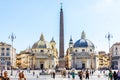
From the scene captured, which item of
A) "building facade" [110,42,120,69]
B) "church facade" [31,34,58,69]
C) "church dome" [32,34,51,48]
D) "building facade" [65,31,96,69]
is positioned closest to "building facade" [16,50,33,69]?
"church dome" [32,34,51,48]

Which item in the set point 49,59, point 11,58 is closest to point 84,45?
point 49,59

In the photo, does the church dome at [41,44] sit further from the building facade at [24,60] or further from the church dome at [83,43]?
the church dome at [83,43]

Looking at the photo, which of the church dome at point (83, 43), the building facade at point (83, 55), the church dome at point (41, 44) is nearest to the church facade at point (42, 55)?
the church dome at point (41, 44)

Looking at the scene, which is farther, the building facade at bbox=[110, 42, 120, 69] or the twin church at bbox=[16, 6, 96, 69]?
the building facade at bbox=[110, 42, 120, 69]

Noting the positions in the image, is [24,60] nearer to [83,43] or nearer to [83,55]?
[83,43]

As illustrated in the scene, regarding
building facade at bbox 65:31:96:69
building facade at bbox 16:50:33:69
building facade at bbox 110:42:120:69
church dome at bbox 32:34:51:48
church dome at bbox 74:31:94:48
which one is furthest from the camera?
building facade at bbox 16:50:33:69

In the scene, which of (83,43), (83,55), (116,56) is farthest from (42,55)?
(116,56)

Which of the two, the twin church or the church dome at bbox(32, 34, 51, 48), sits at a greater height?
the church dome at bbox(32, 34, 51, 48)

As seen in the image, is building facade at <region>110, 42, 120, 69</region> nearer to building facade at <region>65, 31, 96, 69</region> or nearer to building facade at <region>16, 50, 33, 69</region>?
building facade at <region>65, 31, 96, 69</region>

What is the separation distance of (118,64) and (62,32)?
80.8m

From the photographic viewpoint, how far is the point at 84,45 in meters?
128

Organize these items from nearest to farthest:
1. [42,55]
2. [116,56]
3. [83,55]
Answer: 1. [83,55]
2. [42,55]
3. [116,56]

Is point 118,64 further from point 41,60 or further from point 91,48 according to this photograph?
point 41,60

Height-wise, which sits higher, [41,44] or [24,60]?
[41,44]
